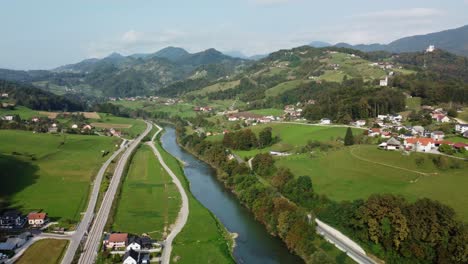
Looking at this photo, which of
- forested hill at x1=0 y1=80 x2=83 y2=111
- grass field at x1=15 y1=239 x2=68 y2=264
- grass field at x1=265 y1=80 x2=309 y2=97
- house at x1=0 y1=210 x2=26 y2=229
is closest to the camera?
grass field at x1=15 y1=239 x2=68 y2=264

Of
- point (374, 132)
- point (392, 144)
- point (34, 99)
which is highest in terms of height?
point (34, 99)

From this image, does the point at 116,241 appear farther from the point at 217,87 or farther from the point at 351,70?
the point at 217,87

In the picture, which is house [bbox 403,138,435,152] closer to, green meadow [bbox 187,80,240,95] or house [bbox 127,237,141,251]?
house [bbox 127,237,141,251]

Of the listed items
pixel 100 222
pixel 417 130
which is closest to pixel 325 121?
pixel 417 130

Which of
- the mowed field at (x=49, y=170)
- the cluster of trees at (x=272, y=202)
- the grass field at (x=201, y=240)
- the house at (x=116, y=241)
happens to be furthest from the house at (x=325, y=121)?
the house at (x=116, y=241)

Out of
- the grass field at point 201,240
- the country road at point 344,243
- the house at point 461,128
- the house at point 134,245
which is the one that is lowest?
the country road at point 344,243

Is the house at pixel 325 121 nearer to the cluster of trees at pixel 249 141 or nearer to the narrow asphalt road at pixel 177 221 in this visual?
the cluster of trees at pixel 249 141

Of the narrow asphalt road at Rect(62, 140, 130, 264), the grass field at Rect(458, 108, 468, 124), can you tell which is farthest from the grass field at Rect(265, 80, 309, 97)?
the narrow asphalt road at Rect(62, 140, 130, 264)
